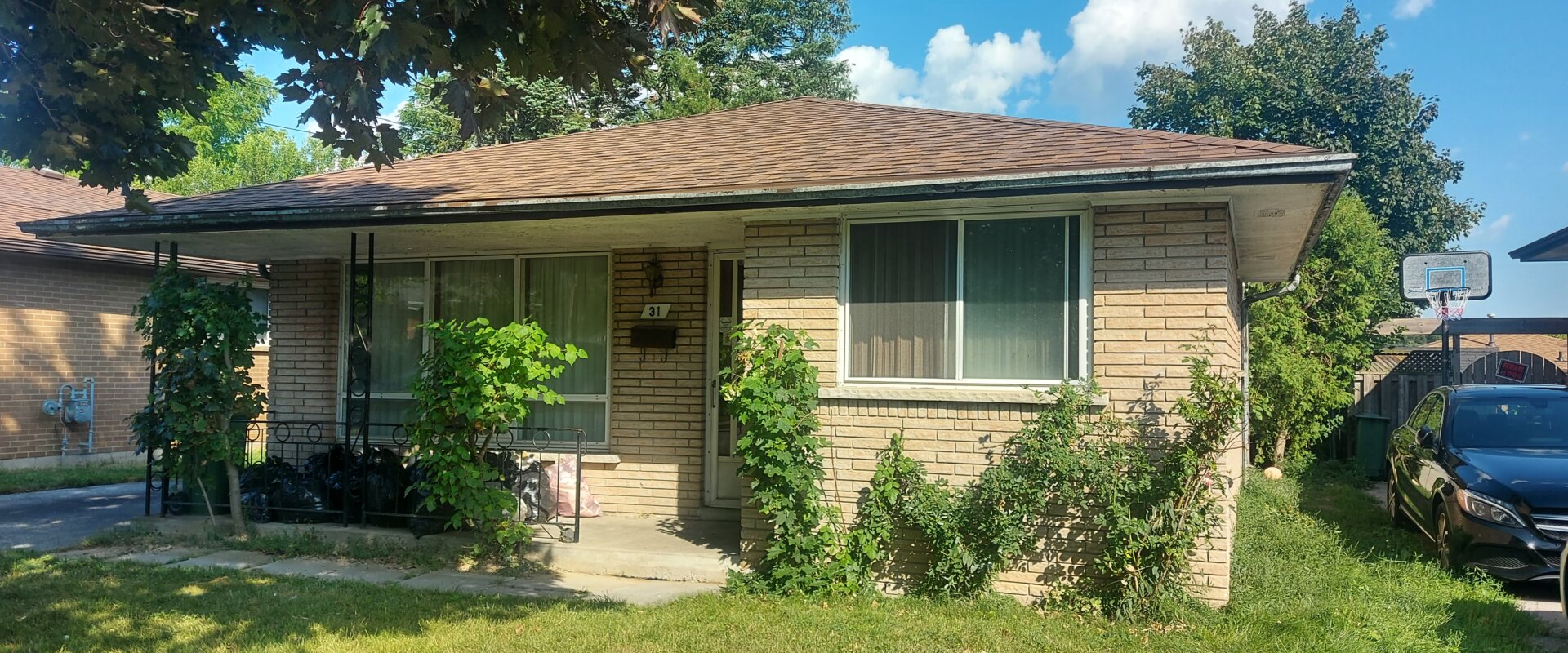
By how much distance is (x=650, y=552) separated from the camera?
734cm

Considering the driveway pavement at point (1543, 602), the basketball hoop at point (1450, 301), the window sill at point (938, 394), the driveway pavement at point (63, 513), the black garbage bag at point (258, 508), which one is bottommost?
the driveway pavement at point (63, 513)

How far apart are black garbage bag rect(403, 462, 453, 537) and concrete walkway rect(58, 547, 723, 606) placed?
0.46 meters

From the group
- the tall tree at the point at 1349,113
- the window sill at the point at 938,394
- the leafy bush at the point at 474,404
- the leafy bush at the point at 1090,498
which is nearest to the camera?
the leafy bush at the point at 1090,498

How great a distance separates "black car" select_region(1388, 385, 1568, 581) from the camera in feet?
22.5

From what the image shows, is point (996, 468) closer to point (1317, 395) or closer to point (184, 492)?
point (184, 492)

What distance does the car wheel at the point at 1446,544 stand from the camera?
24.3 feet

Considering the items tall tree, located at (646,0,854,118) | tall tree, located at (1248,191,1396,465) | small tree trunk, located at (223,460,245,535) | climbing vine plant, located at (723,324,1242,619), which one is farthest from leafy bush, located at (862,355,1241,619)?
tall tree, located at (646,0,854,118)

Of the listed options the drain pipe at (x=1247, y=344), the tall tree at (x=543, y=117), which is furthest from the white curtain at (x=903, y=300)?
the tall tree at (x=543, y=117)

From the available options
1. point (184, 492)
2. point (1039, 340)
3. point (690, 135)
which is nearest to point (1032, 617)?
point (1039, 340)

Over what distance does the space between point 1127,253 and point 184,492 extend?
26.3ft

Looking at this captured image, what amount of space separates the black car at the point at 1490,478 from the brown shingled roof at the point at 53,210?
1277 cm

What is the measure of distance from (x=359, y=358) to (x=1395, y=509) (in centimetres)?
987

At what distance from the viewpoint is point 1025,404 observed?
636cm

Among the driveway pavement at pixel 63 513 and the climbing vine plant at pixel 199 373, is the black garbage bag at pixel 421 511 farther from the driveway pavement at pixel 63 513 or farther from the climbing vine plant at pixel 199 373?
the driveway pavement at pixel 63 513
